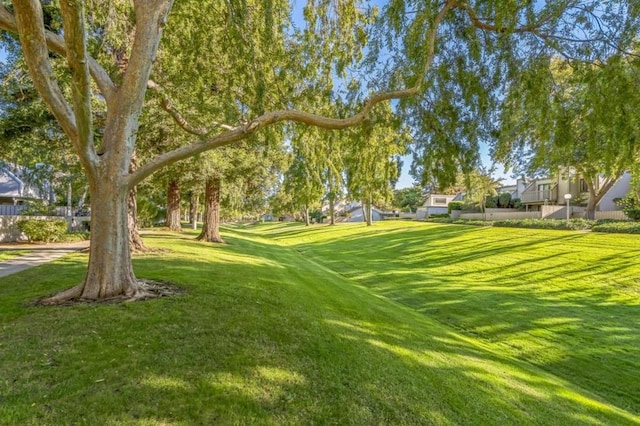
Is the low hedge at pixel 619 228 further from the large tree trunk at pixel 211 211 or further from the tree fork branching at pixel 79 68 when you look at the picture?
the tree fork branching at pixel 79 68

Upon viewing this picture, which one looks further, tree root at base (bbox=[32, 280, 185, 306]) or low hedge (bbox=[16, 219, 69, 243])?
low hedge (bbox=[16, 219, 69, 243])

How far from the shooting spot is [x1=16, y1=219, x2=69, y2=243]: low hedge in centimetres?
1540

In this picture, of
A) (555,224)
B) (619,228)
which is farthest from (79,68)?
(555,224)

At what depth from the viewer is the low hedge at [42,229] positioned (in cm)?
1540

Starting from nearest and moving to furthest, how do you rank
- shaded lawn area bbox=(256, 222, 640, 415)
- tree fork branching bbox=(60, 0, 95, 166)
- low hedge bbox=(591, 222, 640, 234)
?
tree fork branching bbox=(60, 0, 95, 166) → shaded lawn area bbox=(256, 222, 640, 415) → low hedge bbox=(591, 222, 640, 234)

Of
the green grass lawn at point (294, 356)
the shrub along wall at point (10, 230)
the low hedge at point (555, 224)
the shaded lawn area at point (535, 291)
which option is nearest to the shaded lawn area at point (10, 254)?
the green grass lawn at point (294, 356)

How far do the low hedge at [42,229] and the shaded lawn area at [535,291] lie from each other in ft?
41.8

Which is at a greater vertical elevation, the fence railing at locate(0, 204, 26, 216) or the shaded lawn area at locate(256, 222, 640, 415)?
the fence railing at locate(0, 204, 26, 216)

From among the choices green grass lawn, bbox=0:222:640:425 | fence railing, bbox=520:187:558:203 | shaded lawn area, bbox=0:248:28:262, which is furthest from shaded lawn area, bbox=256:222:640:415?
fence railing, bbox=520:187:558:203

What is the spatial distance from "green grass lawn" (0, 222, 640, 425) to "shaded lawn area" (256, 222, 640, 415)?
0.06 metres

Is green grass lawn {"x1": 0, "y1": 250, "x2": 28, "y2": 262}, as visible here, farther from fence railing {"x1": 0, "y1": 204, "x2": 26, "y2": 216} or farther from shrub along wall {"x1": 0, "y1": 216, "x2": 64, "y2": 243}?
fence railing {"x1": 0, "y1": 204, "x2": 26, "y2": 216}

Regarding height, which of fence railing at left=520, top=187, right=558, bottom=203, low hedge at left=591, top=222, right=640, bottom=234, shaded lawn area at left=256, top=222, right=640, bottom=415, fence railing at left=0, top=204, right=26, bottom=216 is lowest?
shaded lawn area at left=256, top=222, right=640, bottom=415

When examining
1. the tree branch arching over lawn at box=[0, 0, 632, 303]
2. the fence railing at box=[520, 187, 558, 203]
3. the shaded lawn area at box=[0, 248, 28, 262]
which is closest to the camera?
the tree branch arching over lawn at box=[0, 0, 632, 303]

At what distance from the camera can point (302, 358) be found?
14.1ft
